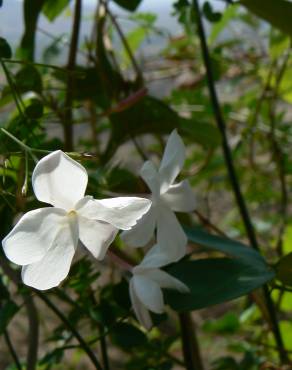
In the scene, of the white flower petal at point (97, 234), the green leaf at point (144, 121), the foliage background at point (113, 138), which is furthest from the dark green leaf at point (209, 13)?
the white flower petal at point (97, 234)

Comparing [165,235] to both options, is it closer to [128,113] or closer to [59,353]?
[59,353]

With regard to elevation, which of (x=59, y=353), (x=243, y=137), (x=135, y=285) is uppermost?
(x=135, y=285)

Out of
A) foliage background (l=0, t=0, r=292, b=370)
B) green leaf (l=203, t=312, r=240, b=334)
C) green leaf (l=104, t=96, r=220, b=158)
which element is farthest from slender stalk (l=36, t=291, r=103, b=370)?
green leaf (l=203, t=312, r=240, b=334)

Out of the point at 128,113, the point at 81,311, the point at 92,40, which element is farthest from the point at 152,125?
the point at 81,311

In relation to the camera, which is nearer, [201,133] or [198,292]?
[198,292]

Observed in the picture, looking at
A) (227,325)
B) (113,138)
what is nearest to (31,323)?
(113,138)

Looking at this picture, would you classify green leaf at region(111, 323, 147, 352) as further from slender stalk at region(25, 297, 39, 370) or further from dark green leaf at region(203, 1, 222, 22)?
dark green leaf at region(203, 1, 222, 22)

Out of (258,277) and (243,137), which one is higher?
(258,277)
